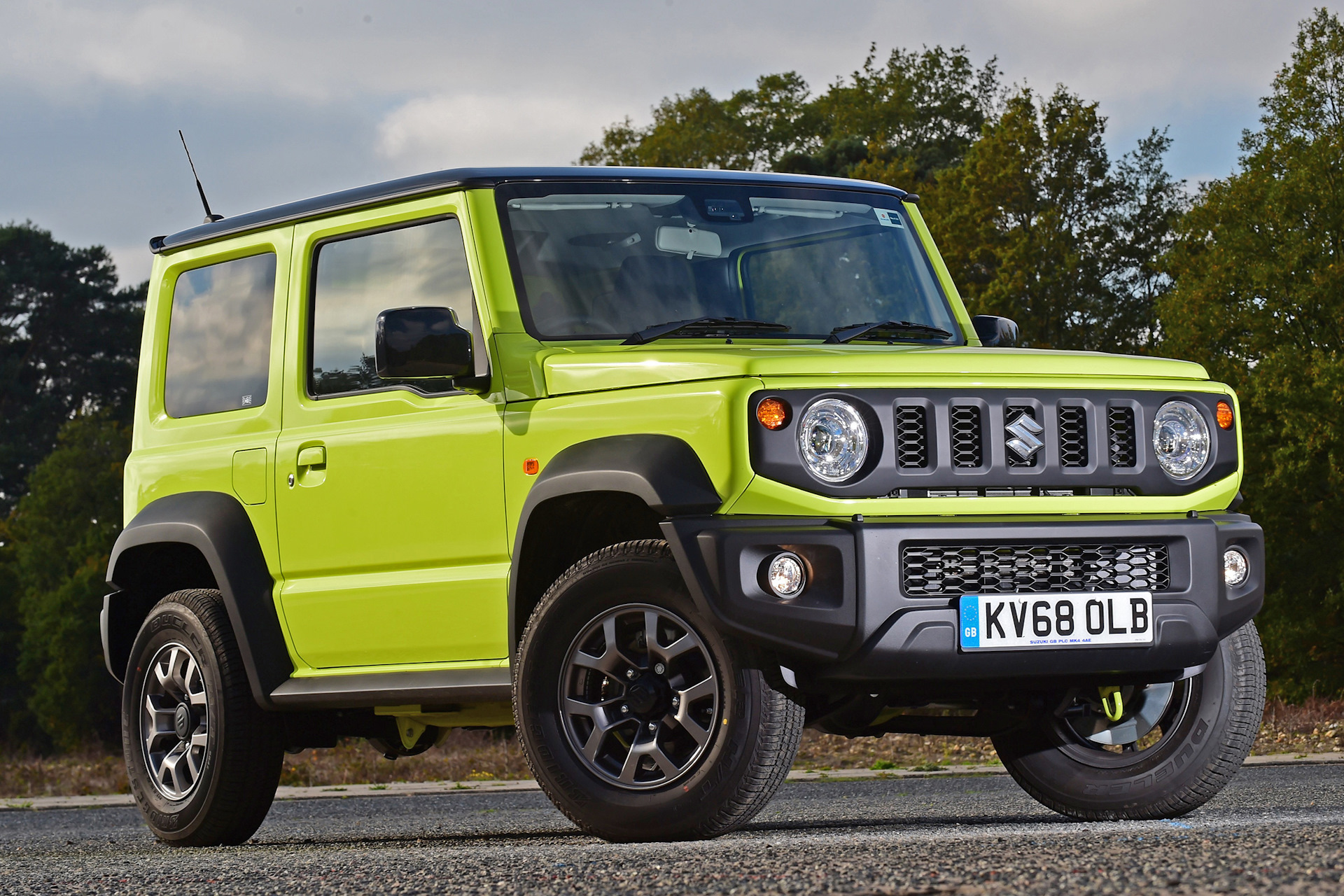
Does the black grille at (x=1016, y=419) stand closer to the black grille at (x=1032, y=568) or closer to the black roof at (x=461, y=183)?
the black grille at (x=1032, y=568)

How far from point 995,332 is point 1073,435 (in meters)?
1.76

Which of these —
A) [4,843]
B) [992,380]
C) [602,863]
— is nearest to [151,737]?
[4,843]

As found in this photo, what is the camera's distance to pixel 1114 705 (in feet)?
20.5

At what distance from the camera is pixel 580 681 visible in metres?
5.39

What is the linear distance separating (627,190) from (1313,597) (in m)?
34.0

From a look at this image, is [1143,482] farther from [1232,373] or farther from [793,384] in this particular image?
[1232,373]

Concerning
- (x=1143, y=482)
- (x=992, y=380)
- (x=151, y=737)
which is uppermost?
(x=992, y=380)

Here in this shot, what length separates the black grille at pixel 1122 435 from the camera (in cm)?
552

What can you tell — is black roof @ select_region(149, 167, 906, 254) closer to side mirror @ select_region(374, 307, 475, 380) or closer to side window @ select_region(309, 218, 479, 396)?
side window @ select_region(309, 218, 479, 396)

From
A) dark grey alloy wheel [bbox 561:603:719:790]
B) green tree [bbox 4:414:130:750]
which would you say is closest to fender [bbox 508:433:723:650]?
dark grey alloy wheel [bbox 561:603:719:790]

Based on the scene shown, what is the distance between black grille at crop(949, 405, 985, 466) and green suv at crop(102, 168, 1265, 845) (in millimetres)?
15

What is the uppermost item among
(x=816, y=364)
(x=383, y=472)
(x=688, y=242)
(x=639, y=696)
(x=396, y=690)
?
(x=688, y=242)

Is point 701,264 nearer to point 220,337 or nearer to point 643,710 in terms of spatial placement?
point 643,710

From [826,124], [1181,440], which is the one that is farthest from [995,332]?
[826,124]
